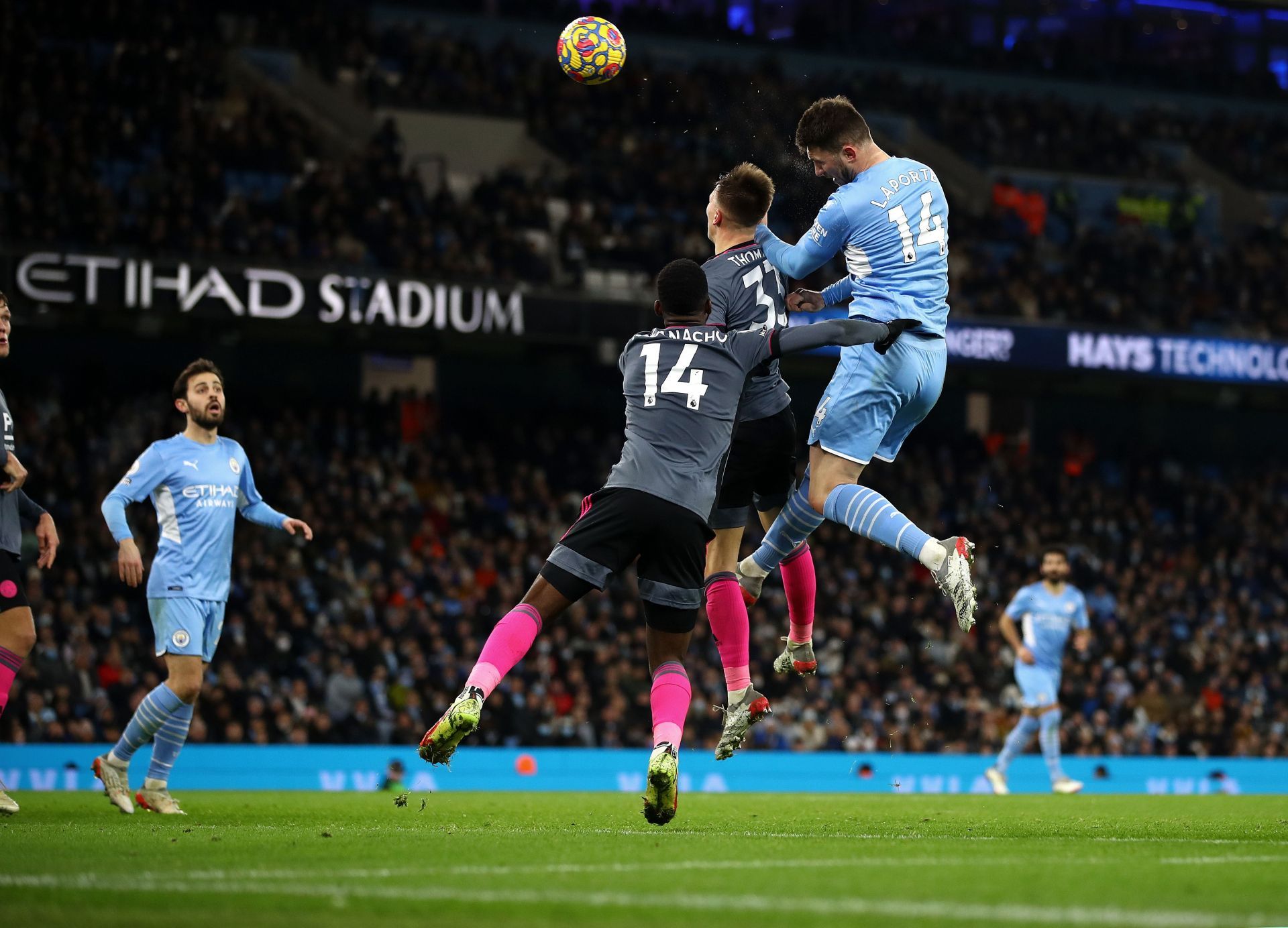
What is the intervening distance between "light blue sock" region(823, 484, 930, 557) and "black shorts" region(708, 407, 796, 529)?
20.4 inches

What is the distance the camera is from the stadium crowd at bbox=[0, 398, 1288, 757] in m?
18.9

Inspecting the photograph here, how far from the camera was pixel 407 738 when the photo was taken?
19.0 m

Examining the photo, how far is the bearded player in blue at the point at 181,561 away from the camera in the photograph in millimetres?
9586

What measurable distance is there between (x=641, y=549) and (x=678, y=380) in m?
0.74

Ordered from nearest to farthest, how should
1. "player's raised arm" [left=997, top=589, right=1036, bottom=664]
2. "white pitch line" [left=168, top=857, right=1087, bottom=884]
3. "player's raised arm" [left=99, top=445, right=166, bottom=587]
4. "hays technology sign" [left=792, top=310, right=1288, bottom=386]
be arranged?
"white pitch line" [left=168, top=857, right=1087, bottom=884] → "player's raised arm" [left=99, top=445, right=166, bottom=587] → "player's raised arm" [left=997, top=589, right=1036, bottom=664] → "hays technology sign" [left=792, top=310, right=1288, bottom=386]

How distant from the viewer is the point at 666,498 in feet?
22.8

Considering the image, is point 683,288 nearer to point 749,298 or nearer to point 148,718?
point 749,298

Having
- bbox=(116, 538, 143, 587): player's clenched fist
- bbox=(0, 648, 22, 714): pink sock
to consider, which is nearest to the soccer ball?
bbox=(116, 538, 143, 587): player's clenched fist

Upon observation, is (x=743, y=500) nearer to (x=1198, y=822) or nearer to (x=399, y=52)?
(x=1198, y=822)

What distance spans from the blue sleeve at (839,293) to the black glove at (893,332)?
78 centimetres

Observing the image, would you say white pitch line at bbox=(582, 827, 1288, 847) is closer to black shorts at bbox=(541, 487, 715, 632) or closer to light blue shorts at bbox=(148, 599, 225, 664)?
black shorts at bbox=(541, 487, 715, 632)

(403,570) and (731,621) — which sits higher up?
(403,570)

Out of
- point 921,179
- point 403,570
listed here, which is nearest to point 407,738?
point 403,570

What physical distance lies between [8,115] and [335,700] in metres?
8.86
